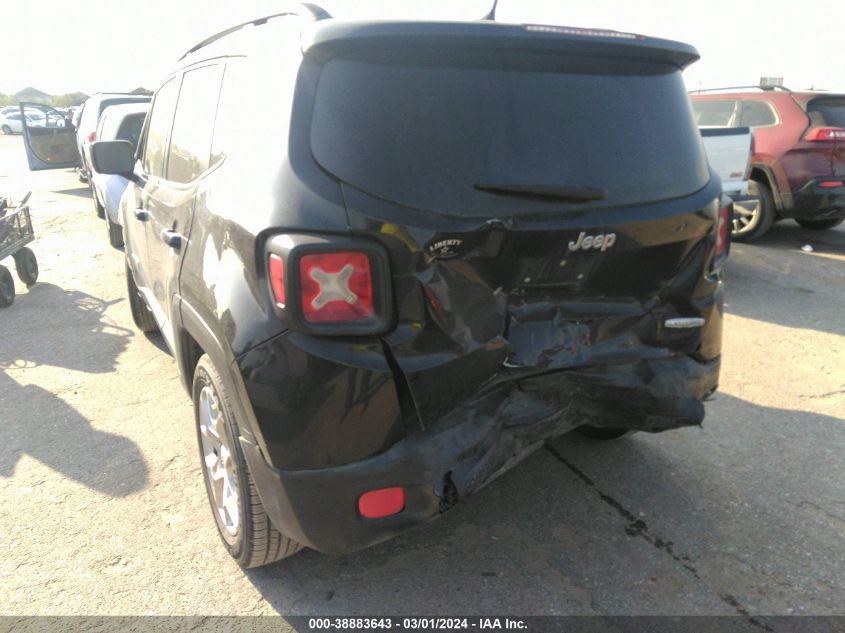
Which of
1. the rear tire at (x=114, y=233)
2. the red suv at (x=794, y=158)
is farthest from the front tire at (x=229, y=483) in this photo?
the red suv at (x=794, y=158)

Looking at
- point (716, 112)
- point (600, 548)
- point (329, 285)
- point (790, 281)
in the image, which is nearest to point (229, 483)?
point (329, 285)

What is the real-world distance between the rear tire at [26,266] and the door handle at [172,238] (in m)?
A: 4.60

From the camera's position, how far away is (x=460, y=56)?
2119mm

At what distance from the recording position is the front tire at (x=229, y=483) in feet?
7.79

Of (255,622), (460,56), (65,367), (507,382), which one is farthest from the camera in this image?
(65,367)

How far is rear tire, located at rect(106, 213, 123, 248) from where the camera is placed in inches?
333

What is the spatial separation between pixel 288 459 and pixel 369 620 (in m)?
0.81

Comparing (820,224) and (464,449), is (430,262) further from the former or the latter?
(820,224)

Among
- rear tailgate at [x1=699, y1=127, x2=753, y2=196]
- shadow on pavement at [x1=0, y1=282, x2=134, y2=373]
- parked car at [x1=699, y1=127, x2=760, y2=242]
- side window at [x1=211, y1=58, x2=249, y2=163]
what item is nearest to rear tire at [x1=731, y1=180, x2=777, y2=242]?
parked car at [x1=699, y1=127, x2=760, y2=242]

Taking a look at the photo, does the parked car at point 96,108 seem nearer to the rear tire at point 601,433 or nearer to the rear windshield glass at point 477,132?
the rear tire at point 601,433

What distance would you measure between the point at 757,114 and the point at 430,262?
336 inches

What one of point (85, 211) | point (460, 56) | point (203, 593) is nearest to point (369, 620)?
point (203, 593)

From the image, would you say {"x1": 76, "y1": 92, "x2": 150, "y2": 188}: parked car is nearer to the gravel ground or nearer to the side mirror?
the gravel ground

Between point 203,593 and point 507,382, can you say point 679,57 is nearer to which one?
point 507,382
